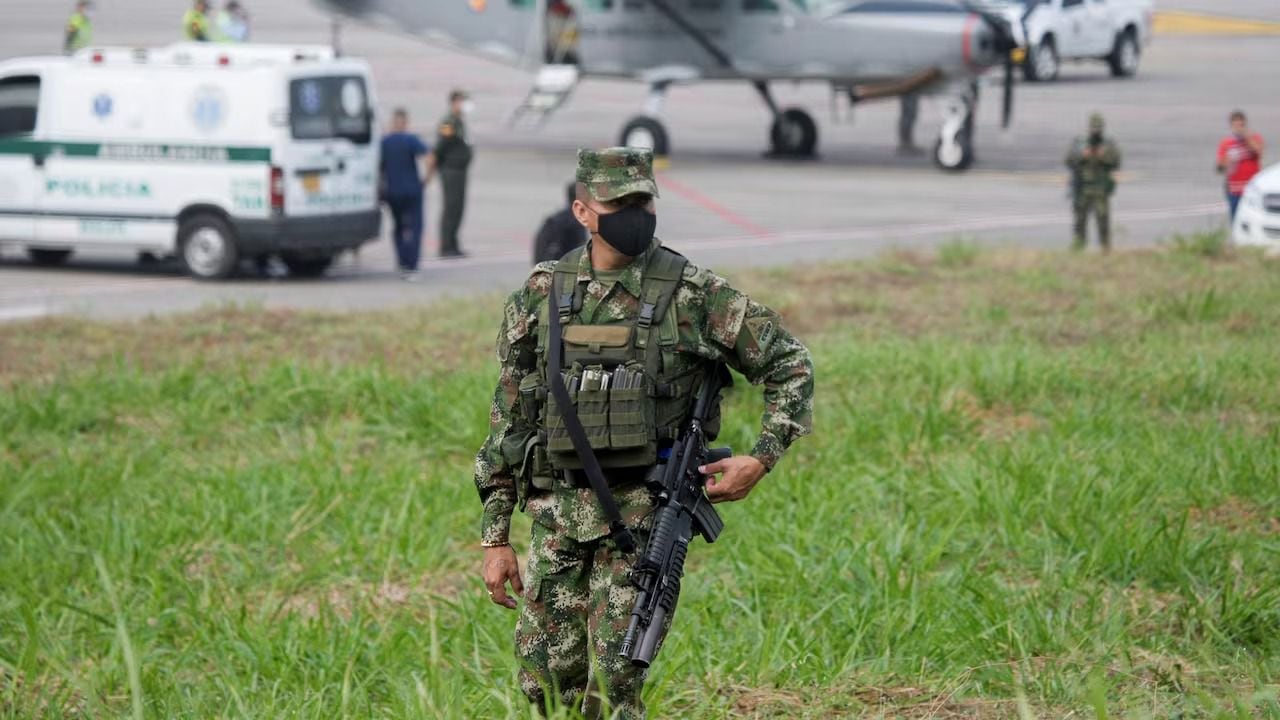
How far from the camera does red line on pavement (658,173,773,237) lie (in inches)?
875

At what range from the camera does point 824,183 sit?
26125 millimetres

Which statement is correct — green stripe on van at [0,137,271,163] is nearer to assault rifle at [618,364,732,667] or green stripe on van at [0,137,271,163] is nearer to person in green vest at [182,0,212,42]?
assault rifle at [618,364,732,667]

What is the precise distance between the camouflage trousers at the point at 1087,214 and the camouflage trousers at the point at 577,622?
48.5ft

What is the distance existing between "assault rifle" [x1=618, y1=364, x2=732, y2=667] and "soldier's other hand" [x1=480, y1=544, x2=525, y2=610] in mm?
405

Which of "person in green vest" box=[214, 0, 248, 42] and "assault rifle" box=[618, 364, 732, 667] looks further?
"person in green vest" box=[214, 0, 248, 42]

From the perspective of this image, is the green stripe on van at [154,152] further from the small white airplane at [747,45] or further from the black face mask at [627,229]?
the black face mask at [627,229]

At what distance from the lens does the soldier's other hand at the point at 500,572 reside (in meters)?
5.00

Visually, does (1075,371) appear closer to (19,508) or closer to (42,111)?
(19,508)

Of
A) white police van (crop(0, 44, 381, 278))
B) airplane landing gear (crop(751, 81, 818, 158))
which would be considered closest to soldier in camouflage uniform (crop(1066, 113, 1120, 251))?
white police van (crop(0, 44, 381, 278))

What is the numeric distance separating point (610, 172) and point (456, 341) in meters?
8.60

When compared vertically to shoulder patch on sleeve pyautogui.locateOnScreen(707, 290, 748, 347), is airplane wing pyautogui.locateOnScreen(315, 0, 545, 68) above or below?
above

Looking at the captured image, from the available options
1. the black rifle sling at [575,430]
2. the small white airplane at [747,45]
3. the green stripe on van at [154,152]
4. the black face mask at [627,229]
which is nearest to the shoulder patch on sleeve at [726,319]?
the black face mask at [627,229]

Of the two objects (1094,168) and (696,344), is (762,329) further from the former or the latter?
(1094,168)

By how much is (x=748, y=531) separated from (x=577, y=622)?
10.5 ft
